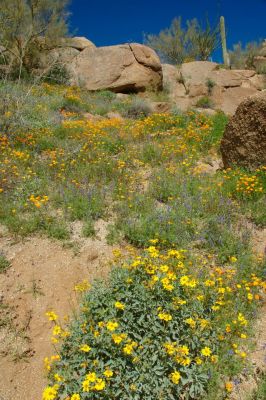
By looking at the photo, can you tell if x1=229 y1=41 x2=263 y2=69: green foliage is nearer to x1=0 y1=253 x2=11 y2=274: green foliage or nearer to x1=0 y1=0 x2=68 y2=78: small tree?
x1=0 y1=0 x2=68 y2=78: small tree

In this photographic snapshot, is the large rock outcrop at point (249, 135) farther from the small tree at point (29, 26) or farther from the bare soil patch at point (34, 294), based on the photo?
the small tree at point (29, 26)

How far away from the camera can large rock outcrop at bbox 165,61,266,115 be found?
14750 millimetres

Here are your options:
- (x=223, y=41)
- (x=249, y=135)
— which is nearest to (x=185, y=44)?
(x=223, y=41)

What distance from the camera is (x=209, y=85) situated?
1520cm

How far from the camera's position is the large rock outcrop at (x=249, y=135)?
19.9 ft

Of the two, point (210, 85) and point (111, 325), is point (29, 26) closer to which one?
point (210, 85)

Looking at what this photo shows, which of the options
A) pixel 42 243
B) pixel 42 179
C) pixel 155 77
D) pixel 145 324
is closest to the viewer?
pixel 145 324

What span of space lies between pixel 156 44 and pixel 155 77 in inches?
325

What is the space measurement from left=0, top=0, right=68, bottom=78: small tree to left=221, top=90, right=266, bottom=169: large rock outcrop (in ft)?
30.4

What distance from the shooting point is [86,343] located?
304cm

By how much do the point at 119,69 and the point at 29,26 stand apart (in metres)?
4.04

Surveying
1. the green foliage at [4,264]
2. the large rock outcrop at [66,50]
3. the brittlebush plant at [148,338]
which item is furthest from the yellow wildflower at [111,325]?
the large rock outcrop at [66,50]

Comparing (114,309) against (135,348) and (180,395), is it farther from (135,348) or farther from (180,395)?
(180,395)

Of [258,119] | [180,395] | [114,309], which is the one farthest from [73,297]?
[258,119]
